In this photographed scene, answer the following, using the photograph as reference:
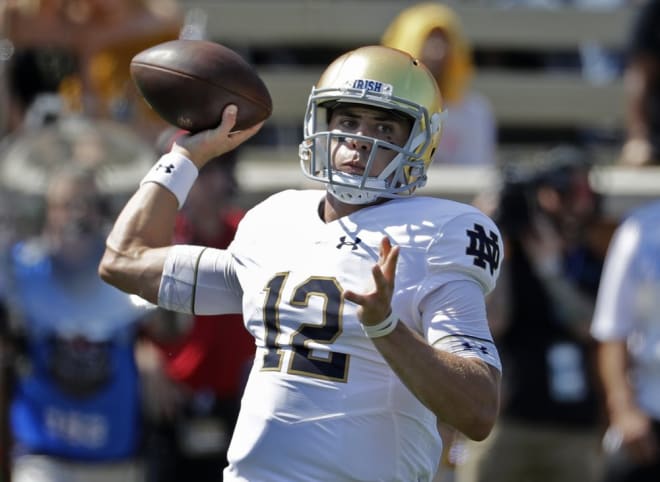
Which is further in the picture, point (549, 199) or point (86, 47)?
point (86, 47)

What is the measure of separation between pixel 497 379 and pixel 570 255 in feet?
10.6

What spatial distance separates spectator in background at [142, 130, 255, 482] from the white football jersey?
7.93 feet

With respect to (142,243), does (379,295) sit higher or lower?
higher

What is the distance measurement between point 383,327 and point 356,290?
27 cm

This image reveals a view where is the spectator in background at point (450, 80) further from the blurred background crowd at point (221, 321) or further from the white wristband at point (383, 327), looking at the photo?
the white wristband at point (383, 327)

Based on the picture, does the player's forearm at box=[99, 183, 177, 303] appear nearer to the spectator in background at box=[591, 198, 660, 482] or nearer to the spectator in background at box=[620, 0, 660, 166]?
the spectator in background at box=[591, 198, 660, 482]

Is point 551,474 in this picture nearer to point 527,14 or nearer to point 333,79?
point 333,79

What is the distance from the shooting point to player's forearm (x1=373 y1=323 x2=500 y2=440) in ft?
10.1

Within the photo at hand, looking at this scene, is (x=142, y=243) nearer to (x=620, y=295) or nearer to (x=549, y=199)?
(x=620, y=295)

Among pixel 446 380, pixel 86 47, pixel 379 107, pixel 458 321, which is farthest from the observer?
pixel 86 47

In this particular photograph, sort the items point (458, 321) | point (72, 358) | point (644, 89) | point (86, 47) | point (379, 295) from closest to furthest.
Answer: point (379, 295) → point (458, 321) → point (72, 358) → point (644, 89) → point (86, 47)

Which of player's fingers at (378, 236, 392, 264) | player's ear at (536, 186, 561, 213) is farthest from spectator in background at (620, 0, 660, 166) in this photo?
player's fingers at (378, 236, 392, 264)

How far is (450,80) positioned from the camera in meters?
7.03

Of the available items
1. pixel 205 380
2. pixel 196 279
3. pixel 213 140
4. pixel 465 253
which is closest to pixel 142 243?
pixel 196 279
